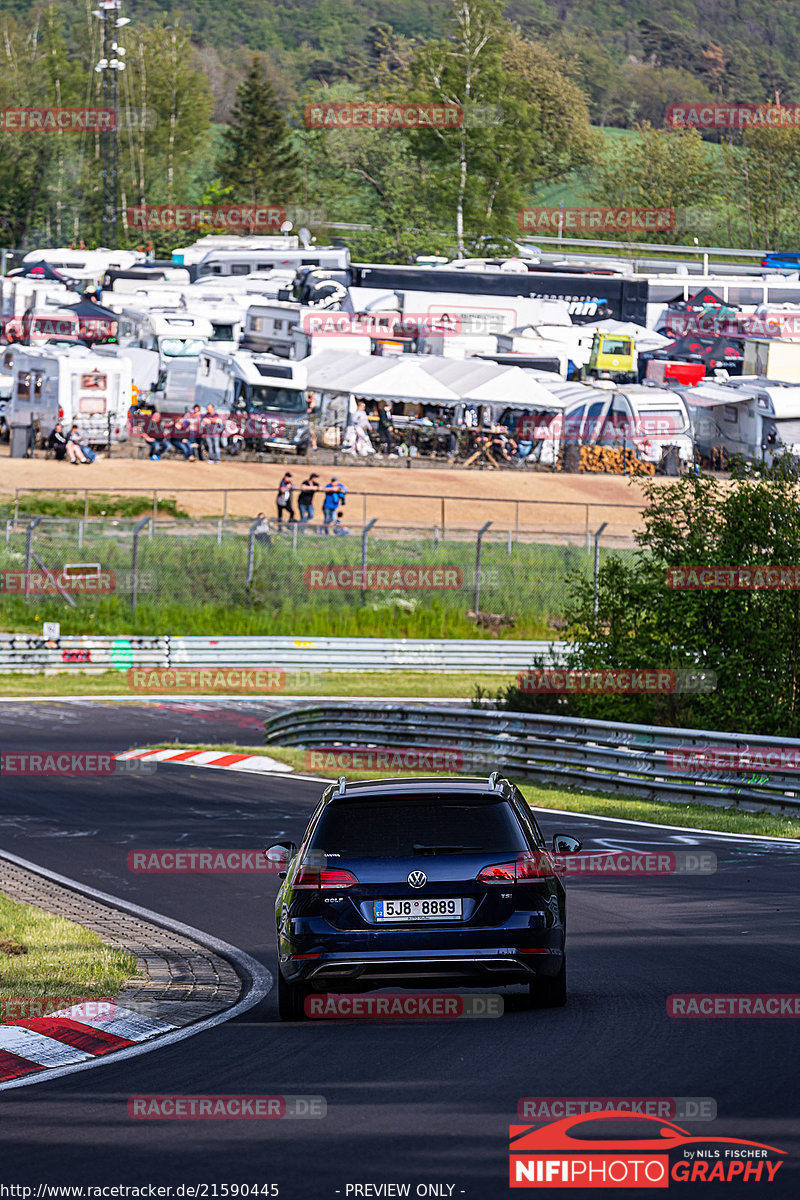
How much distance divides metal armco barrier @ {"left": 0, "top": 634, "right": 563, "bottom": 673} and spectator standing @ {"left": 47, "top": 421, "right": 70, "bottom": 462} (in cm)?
1935

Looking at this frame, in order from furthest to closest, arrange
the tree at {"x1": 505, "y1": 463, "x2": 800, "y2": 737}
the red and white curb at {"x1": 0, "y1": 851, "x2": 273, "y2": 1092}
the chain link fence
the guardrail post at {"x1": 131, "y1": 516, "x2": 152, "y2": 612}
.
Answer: the chain link fence, the guardrail post at {"x1": 131, "y1": 516, "x2": 152, "y2": 612}, the tree at {"x1": 505, "y1": 463, "x2": 800, "y2": 737}, the red and white curb at {"x1": 0, "y1": 851, "x2": 273, "y2": 1092}

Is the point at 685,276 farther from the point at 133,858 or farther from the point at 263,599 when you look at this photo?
the point at 133,858

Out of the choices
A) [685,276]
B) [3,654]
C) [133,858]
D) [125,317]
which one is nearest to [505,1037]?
[133,858]

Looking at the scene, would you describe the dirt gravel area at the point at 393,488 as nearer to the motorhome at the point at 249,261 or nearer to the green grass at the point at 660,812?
the green grass at the point at 660,812

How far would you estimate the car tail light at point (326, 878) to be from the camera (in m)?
8.25

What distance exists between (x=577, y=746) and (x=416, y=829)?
41.5ft

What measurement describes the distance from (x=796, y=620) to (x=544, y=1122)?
15.3 m

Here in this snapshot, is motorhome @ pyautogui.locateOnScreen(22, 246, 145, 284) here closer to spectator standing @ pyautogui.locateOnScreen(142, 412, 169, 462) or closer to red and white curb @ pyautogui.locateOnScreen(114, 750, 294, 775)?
spectator standing @ pyautogui.locateOnScreen(142, 412, 169, 462)

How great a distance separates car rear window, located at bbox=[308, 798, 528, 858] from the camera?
832 cm

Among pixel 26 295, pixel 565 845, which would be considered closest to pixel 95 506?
pixel 26 295

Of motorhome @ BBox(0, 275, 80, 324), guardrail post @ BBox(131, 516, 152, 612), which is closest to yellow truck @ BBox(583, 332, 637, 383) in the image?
motorhome @ BBox(0, 275, 80, 324)

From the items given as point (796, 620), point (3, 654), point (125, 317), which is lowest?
point (3, 654)

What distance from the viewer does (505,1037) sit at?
26.3ft

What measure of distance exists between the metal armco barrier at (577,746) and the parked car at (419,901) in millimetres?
10085
